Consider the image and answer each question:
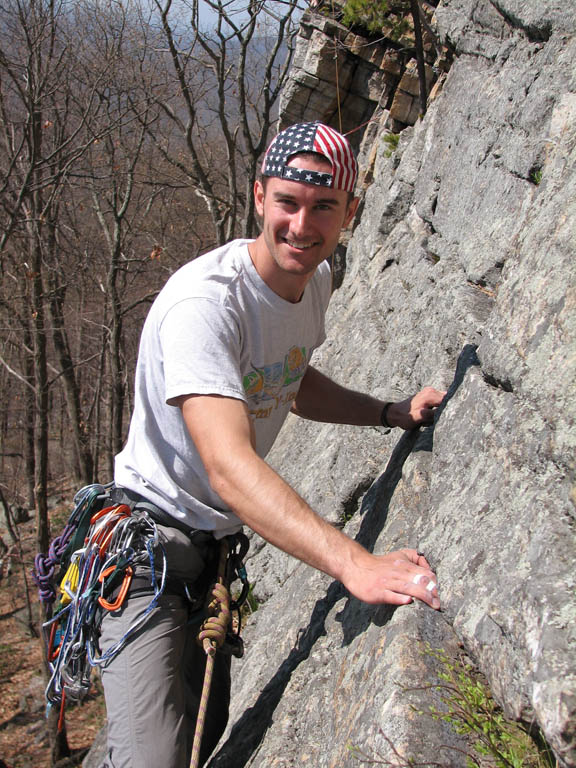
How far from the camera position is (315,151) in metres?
2.43

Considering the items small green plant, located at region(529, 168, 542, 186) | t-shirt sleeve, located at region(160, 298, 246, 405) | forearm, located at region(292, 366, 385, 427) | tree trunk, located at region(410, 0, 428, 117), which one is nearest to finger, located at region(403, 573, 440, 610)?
t-shirt sleeve, located at region(160, 298, 246, 405)

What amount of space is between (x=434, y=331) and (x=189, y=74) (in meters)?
11.0

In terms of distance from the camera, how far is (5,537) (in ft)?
59.4

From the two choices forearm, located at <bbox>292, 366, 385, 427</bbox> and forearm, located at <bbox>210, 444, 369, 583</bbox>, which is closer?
forearm, located at <bbox>210, 444, 369, 583</bbox>

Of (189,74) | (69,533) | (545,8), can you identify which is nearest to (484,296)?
(545,8)

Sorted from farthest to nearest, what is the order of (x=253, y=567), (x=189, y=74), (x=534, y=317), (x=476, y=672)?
(x=189, y=74)
(x=253, y=567)
(x=534, y=317)
(x=476, y=672)

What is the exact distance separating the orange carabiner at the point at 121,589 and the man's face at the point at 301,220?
4.38ft

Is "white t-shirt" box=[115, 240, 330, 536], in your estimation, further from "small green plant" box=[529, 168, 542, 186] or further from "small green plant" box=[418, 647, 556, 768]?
"small green plant" box=[529, 168, 542, 186]

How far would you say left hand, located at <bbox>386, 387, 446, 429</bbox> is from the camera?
2.87 metres

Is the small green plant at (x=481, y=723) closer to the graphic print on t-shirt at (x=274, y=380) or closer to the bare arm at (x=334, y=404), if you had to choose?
the graphic print on t-shirt at (x=274, y=380)

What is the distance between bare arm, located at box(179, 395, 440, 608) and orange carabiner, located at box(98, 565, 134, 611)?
73 cm

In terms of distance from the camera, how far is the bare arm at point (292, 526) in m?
1.98

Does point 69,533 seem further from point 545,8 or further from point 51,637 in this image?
point 545,8

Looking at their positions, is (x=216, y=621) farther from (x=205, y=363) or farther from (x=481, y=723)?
(x=481, y=723)
